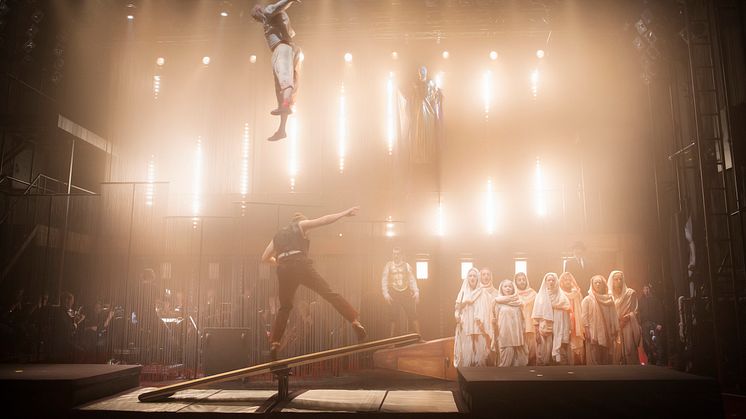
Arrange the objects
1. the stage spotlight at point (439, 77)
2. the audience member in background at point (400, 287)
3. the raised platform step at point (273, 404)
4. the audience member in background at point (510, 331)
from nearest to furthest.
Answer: the raised platform step at point (273, 404) → the audience member in background at point (510, 331) → the audience member in background at point (400, 287) → the stage spotlight at point (439, 77)

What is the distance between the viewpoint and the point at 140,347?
7.95 m

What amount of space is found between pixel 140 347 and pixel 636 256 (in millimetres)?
9553

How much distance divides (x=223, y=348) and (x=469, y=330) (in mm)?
3400

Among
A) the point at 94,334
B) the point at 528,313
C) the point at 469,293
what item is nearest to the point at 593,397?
the point at 469,293

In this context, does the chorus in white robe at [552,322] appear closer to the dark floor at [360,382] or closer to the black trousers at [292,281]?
the dark floor at [360,382]

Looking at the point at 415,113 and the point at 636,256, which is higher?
the point at 415,113

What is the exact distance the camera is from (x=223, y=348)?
657cm

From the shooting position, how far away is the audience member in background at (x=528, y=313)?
24.5 ft

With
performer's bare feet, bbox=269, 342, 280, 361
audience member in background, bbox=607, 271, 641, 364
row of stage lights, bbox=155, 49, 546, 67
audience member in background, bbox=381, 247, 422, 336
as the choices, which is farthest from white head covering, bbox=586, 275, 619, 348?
row of stage lights, bbox=155, 49, 546, 67

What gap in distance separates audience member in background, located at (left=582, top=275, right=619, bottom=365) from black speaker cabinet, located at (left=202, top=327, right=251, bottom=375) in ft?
15.5

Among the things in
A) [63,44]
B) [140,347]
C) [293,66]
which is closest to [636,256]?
[293,66]

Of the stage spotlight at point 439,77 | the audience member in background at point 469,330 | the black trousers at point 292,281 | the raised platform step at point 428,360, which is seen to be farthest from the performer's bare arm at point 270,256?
the stage spotlight at point 439,77

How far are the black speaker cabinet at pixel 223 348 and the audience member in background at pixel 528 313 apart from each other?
3.91m

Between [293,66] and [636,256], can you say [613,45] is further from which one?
[293,66]
